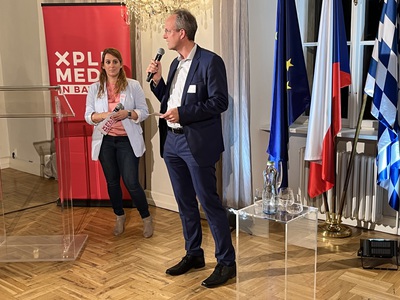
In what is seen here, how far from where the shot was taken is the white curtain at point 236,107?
12.6 feet

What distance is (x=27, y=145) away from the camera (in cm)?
569

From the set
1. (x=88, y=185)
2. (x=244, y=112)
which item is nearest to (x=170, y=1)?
(x=244, y=112)

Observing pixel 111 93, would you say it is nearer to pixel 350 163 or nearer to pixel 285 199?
pixel 285 199

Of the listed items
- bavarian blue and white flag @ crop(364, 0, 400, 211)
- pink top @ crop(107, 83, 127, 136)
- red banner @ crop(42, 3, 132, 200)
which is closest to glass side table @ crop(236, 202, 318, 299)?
bavarian blue and white flag @ crop(364, 0, 400, 211)

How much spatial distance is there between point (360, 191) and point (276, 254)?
1221mm

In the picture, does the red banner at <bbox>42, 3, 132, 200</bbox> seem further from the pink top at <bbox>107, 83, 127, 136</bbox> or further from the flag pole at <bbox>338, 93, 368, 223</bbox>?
the flag pole at <bbox>338, 93, 368, 223</bbox>

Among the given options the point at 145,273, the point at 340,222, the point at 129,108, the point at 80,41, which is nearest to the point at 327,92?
the point at 340,222

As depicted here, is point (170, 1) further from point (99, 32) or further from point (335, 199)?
point (335, 199)

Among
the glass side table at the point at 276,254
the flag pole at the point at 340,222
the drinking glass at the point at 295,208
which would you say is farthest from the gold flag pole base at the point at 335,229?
the drinking glass at the point at 295,208

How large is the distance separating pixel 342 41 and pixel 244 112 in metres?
0.89

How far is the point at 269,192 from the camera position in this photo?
2.65m

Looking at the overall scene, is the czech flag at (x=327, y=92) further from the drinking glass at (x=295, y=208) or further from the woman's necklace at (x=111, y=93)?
the woman's necklace at (x=111, y=93)

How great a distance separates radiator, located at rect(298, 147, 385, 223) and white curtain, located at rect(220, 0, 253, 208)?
533mm

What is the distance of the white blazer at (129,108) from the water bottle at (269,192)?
1342mm
